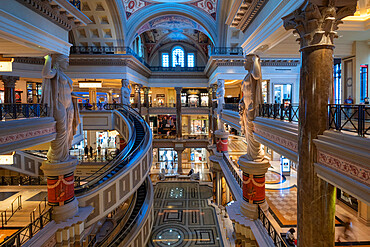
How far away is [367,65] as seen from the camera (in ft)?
20.9

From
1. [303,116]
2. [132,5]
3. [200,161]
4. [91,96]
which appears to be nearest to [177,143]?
[200,161]

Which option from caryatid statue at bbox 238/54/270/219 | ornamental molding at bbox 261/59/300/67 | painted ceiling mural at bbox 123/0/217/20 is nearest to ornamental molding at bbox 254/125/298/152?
caryatid statue at bbox 238/54/270/219

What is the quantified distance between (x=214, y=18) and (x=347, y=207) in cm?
1290

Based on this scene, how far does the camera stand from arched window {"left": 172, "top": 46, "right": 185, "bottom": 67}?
23453mm

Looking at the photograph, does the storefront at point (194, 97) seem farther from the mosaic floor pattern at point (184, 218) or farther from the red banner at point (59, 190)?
the red banner at point (59, 190)

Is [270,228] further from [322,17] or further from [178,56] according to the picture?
[178,56]

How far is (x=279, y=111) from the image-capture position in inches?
236

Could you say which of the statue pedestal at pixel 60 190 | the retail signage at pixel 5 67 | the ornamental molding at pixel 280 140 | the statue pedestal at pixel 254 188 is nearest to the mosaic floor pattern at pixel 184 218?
the statue pedestal at pixel 254 188

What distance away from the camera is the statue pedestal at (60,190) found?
6312mm

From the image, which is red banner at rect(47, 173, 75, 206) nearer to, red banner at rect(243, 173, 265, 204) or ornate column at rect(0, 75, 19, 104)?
red banner at rect(243, 173, 265, 204)

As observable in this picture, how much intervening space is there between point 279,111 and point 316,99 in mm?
2622

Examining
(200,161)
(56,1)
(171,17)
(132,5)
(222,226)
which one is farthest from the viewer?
(200,161)

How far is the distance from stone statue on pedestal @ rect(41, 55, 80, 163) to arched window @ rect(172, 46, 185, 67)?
17.4 meters

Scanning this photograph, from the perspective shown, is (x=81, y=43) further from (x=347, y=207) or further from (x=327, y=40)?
(x=347, y=207)
